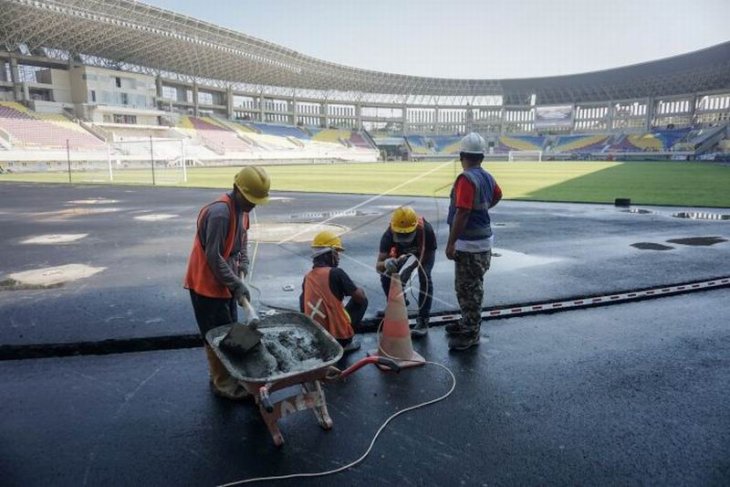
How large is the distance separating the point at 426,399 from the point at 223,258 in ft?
6.19

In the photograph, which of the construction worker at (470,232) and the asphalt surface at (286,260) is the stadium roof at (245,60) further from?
the construction worker at (470,232)

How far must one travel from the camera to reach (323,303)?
413 cm

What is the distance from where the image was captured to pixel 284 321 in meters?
3.73

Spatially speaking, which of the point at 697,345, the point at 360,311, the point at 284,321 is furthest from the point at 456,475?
the point at 697,345

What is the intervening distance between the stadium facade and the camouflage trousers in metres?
Result: 49.9

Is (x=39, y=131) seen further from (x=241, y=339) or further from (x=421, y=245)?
(x=241, y=339)

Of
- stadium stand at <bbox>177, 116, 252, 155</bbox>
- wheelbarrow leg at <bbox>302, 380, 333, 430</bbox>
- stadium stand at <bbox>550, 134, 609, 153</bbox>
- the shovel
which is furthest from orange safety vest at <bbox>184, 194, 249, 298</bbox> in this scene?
stadium stand at <bbox>550, 134, 609, 153</bbox>

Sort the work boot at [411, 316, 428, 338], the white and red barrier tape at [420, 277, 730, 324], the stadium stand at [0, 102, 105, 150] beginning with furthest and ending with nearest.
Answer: the stadium stand at [0, 102, 105, 150], the white and red barrier tape at [420, 277, 730, 324], the work boot at [411, 316, 428, 338]

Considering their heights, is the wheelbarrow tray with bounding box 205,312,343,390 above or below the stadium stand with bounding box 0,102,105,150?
below

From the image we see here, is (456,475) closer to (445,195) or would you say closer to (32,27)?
(445,195)

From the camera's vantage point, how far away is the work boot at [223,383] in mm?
3703

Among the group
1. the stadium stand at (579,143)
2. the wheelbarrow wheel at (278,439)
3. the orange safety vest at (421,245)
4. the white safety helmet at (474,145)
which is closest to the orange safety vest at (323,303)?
the orange safety vest at (421,245)

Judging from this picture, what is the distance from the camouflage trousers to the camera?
15.0ft

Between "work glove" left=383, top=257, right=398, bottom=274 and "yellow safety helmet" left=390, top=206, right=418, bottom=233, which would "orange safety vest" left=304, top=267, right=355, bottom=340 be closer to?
"work glove" left=383, top=257, right=398, bottom=274
